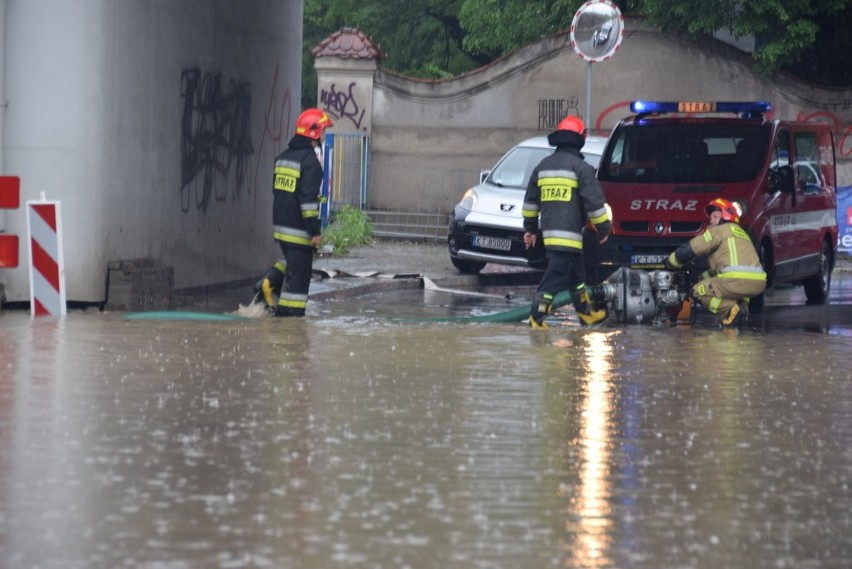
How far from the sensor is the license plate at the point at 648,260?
14.6m

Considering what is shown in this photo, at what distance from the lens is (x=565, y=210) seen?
12.2 m

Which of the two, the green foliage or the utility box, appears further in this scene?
the green foliage

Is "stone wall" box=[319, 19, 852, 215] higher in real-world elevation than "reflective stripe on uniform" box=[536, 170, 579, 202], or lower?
higher

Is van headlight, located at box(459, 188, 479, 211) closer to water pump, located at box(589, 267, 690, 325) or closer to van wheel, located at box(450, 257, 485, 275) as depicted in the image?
van wheel, located at box(450, 257, 485, 275)

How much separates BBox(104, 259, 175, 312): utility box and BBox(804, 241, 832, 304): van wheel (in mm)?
7013

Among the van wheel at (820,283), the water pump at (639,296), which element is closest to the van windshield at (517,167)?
the van wheel at (820,283)

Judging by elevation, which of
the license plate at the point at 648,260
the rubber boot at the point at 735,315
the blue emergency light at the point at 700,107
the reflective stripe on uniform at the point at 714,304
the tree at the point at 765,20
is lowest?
the rubber boot at the point at 735,315

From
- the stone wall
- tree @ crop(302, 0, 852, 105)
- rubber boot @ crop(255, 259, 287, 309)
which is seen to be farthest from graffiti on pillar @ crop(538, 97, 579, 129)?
rubber boot @ crop(255, 259, 287, 309)

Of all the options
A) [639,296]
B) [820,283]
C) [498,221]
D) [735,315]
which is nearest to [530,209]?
[639,296]

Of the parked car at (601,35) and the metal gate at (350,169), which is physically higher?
the parked car at (601,35)

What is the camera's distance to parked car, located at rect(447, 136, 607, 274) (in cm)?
1800

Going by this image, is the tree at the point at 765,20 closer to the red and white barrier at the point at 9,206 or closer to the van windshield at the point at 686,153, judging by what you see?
the van windshield at the point at 686,153

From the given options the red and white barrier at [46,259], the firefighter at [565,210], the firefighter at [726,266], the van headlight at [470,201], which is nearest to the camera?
the red and white barrier at [46,259]

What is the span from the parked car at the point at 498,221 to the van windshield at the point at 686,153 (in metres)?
1.81
